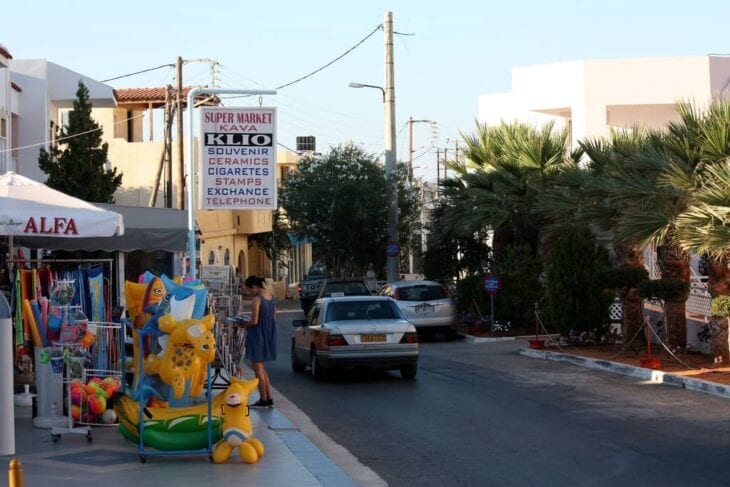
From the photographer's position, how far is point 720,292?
19.8 m

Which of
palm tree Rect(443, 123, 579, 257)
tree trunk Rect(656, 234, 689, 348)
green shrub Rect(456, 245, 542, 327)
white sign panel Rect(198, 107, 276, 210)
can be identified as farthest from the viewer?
palm tree Rect(443, 123, 579, 257)

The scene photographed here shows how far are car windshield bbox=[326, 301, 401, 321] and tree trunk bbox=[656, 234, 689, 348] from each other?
17.8 ft

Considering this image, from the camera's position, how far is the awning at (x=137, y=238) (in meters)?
16.5

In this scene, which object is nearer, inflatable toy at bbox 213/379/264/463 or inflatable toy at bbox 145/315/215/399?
inflatable toy at bbox 145/315/215/399

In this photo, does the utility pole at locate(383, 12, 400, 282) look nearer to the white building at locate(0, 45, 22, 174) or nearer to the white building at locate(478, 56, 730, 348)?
the white building at locate(478, 56, 730, 348)

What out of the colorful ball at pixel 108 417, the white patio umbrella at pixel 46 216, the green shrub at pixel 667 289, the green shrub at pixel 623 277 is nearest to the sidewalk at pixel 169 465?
the colorful ball at pixel 108 417

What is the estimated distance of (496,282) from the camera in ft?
98.7

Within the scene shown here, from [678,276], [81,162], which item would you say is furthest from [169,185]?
[678,276]

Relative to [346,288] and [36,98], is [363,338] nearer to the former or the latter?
[346,288]

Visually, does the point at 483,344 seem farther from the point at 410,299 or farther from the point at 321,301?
the point at 321,301

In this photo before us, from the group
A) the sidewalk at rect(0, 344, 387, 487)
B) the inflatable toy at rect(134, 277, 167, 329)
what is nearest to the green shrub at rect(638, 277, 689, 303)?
the sidewalk at rect(0, 344, 387, 487)

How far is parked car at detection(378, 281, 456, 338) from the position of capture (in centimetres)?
2958

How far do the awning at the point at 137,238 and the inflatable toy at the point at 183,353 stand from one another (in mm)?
5927

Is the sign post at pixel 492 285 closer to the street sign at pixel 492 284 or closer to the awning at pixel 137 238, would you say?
the street sign at pixel 492 284
